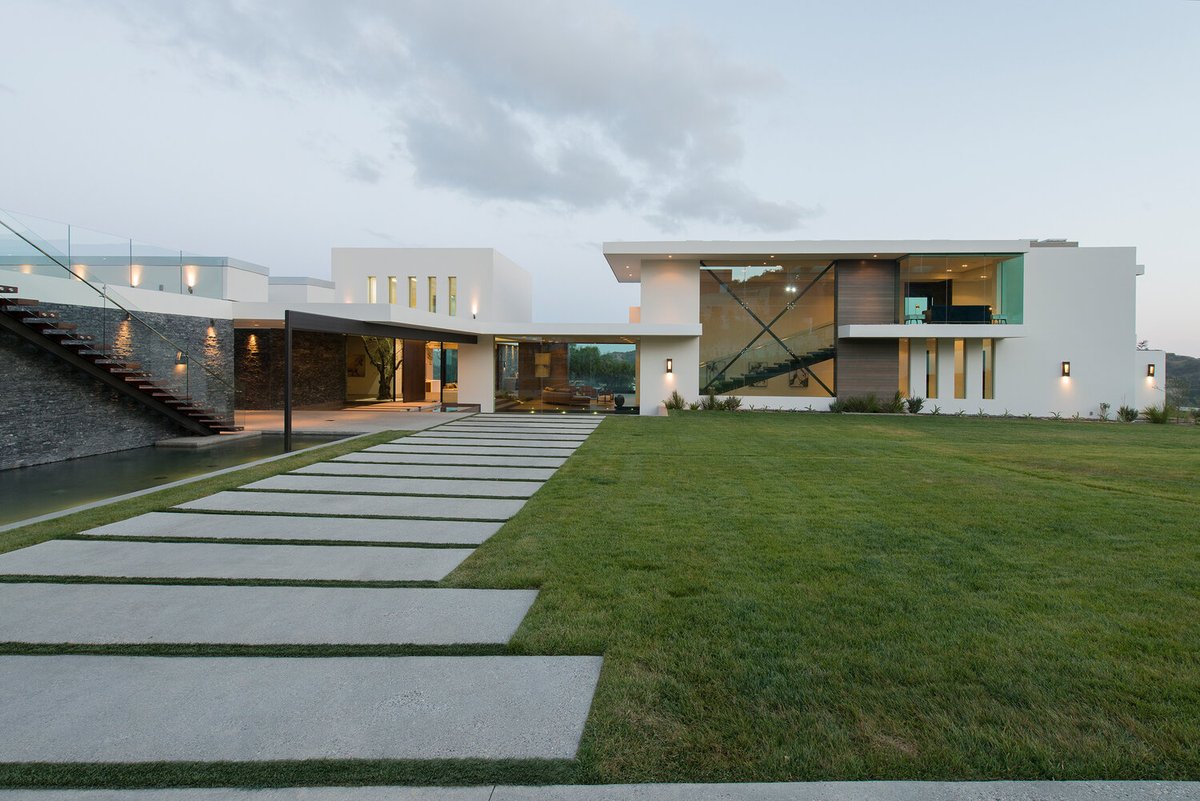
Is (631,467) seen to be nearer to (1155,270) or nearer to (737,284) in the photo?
(737,284)

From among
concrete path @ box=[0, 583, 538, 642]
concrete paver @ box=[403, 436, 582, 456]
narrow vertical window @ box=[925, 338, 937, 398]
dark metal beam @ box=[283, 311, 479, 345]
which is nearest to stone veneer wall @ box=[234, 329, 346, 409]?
dark metal beam @ box=[283, 311, 479, 345]

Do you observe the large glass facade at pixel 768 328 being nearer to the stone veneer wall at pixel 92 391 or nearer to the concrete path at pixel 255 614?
the stone veneer wall at pixel 92 391

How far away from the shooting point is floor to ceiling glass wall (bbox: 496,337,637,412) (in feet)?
71.2

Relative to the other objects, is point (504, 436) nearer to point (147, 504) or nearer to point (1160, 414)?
point (147, 504)

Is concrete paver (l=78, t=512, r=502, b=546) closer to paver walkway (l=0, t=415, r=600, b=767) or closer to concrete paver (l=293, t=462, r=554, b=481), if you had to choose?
paver walkway (l=0, t=415, r=600, b=767)

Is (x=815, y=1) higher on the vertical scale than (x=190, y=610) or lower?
higher

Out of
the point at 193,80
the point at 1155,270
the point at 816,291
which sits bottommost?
the point at 816,291

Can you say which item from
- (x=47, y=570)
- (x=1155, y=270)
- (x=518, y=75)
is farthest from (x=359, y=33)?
(x=1155, y=270)

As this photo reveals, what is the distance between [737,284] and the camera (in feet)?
68.4

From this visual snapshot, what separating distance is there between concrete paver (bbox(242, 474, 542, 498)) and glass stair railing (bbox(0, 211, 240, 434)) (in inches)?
223

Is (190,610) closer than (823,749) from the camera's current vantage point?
No

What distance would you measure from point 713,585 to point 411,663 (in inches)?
78.1

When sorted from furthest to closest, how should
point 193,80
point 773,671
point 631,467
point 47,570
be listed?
point 193,80
point 631,467
point 47,570
point 773,671

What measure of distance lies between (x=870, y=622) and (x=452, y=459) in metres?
8.06
